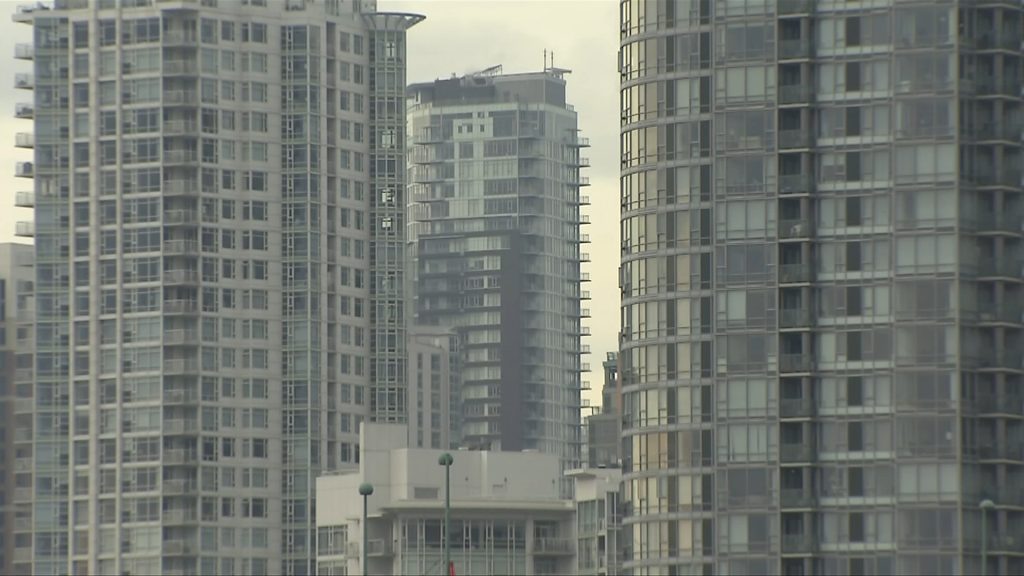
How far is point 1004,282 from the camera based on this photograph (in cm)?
19800

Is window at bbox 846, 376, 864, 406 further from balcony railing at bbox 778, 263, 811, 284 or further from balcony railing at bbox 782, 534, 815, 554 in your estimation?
balcony railing at bbox 782, 534, 815, 554

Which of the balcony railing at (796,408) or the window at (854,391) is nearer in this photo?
the window at (854,391)

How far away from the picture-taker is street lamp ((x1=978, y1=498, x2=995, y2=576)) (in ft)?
588

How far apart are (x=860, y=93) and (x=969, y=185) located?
8808mm

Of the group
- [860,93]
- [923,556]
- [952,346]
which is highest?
[860,93]

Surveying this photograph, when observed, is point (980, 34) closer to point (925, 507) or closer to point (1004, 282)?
point (1004, 282)

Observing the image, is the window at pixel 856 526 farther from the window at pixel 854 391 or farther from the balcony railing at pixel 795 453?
the window at pixel 854 391

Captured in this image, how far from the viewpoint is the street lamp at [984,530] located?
179 meters

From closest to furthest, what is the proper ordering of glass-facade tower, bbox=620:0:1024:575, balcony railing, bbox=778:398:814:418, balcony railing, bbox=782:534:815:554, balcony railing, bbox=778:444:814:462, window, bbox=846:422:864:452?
glass-facade tower, bbox=620:0:1024:575
balcony railing, bbox=782:534:815:554
window, bbox=846:422:864:452
balcony railing, bbox=778:444:814:462
balcony railing, bbox=778:398:814:418

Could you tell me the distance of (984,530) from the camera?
7205 inches

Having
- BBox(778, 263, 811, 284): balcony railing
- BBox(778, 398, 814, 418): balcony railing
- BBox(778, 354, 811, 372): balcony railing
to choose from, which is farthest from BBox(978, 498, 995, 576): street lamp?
BBox(778, 263, 811, 284): balcony railing

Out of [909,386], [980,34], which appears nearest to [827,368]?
[909,386]

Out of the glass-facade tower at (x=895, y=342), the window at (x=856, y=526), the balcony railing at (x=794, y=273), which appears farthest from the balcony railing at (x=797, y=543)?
the balcony railing at (x=794, y=273)

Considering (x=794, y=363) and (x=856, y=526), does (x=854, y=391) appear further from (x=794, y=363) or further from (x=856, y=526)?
(x=856, y=526)
